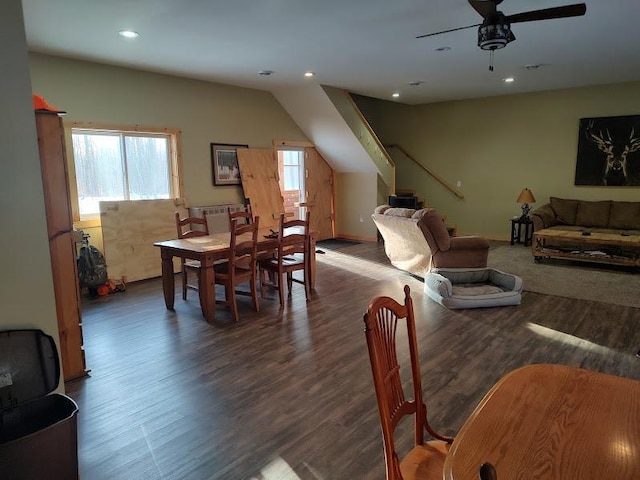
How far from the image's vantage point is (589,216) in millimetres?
7078

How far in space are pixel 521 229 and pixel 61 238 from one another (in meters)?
7.68

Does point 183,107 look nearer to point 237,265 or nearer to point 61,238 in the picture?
point 237,265

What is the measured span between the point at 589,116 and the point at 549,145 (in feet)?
2.46

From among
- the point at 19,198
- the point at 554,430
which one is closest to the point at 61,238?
the point at 19,198

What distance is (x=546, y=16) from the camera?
3.14 metres

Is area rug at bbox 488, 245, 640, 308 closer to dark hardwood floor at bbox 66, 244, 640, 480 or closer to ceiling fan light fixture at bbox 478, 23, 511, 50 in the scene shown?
dark hardwood floor at bbox 66, 244, 640, 480

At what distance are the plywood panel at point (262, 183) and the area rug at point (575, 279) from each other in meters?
3.63

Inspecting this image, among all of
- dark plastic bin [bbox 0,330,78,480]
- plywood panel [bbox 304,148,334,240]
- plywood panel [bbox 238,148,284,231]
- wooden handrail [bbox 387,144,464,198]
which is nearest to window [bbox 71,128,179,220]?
plywood panel [bbox 238,148,284,231]

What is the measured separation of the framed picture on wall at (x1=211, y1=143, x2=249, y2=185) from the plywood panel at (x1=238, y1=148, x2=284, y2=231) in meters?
0.08

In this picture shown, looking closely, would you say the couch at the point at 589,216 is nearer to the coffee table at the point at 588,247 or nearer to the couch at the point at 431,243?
the coffee table at the point at 588,247

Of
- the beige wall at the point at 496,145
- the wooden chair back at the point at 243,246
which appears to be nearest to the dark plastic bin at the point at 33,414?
the wooden chair back at the point at 243,246

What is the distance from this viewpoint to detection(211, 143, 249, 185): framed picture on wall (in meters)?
6.66

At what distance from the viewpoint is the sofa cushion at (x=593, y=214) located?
22.8 feet

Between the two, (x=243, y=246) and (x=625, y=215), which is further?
(x=625, y=215)
